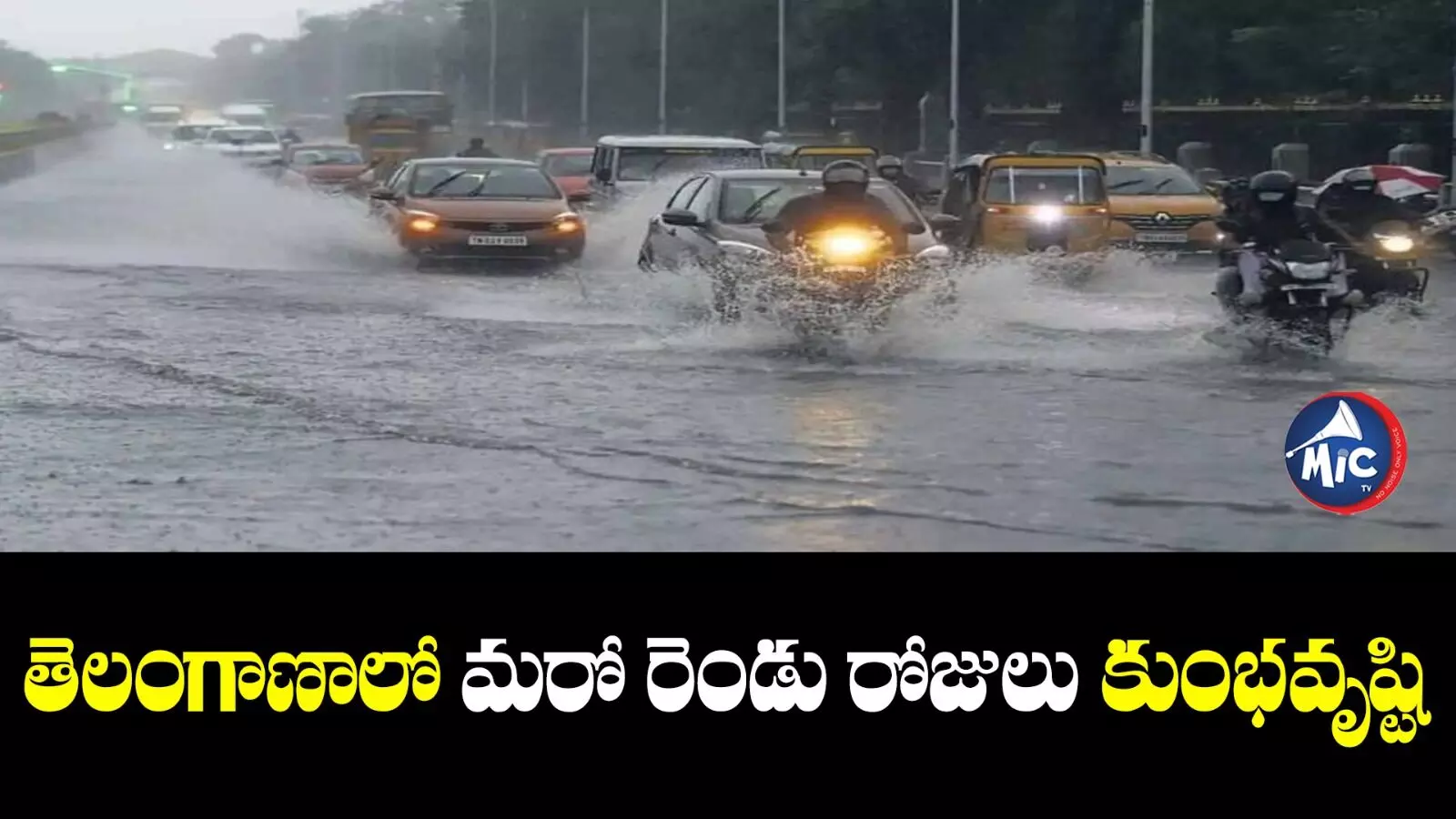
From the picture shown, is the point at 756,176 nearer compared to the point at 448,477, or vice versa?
the point at 448,477

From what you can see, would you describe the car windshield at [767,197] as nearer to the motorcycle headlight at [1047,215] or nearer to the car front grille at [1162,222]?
the motorcycle headlight at [1047,215]

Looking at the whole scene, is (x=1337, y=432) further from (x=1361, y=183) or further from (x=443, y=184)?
(x=443, y=184)

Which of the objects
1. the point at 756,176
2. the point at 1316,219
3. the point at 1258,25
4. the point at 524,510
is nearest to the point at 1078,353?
the point at 1316,219

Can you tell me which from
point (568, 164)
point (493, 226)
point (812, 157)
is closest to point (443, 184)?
point (493, 226)

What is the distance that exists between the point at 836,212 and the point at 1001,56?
47344 mm

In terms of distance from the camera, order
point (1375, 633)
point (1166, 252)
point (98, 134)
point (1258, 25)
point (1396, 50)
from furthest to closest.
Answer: point (98, 134) → point (1258, 25) → point (1396, 50) → point (1166, 252) → point (1375, 633)

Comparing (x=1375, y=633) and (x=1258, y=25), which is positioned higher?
(x=1258, y=25)

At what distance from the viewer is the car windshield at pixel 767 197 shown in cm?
1964

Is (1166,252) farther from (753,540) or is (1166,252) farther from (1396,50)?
(1396,50)

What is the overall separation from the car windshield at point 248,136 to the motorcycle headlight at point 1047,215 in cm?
4837

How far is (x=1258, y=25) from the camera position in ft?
185

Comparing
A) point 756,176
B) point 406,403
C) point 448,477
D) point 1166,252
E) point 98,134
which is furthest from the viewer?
point 98,134

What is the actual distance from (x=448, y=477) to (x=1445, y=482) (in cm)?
417

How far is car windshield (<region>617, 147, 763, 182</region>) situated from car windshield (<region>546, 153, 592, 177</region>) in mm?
7186
